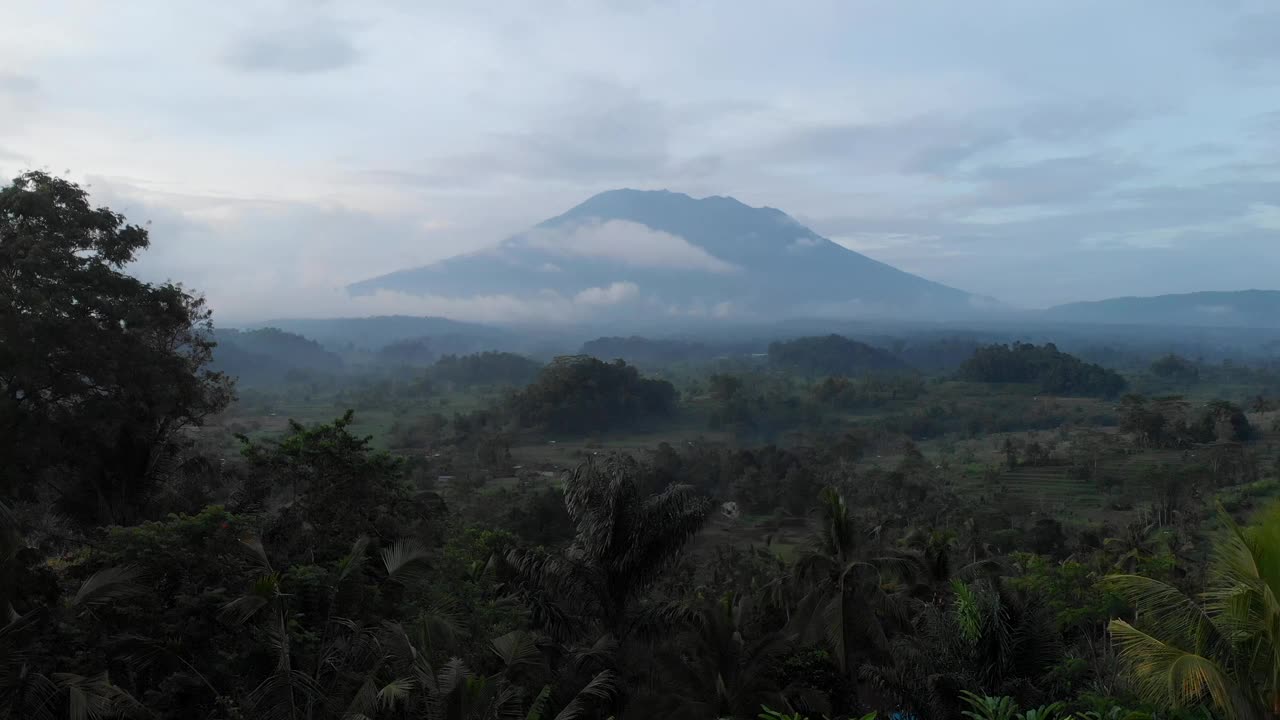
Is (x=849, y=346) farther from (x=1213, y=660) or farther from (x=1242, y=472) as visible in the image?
(x=1213, y=660)

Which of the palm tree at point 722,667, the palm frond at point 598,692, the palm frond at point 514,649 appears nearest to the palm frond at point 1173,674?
the palm tree at point 722,667


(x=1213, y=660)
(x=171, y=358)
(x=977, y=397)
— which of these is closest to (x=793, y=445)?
(x=977, y=397)


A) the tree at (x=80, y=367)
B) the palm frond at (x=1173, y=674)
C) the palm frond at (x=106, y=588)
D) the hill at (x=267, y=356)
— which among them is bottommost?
the hill at (x=267, y=356)

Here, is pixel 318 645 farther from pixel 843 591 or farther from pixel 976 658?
pixel 843 591

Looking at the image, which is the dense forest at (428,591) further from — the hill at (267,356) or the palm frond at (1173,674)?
the hill at (267,356)

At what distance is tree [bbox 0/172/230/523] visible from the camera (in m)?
13.9

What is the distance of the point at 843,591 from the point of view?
43.4ft

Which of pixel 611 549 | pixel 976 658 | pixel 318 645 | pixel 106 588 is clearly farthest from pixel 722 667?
pixel 106 588

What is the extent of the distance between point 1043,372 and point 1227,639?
310 feet

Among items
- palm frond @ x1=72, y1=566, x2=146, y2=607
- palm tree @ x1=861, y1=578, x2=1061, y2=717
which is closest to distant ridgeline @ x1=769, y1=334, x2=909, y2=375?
palm tree @ x1=861, y1=578, x2=1061, y2=717

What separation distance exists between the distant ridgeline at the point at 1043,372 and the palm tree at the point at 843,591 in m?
83.3

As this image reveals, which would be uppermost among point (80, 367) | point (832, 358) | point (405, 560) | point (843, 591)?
point (80, 367)

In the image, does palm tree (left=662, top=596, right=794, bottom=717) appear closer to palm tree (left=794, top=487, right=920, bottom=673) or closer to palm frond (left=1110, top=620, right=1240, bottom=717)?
palm tree (left=794, top=487, right=920, bottom=673)

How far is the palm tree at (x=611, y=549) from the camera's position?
11023 millimetres
